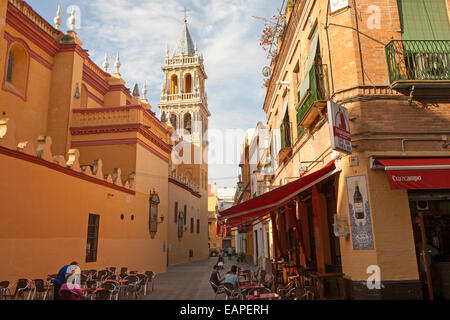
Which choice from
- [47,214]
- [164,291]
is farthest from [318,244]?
[47,214]

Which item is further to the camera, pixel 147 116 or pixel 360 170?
pixel 147 116

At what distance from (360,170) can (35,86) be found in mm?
16623

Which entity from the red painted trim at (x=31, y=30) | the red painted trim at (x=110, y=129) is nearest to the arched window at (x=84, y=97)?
the red painted trim at (x=31, y=30)

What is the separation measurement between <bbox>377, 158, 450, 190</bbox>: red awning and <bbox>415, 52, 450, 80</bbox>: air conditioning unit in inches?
85.9

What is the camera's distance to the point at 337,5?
8648 millimetres

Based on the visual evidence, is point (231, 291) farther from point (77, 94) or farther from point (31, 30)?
point (31, 30)

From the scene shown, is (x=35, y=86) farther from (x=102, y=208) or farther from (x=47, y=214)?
(x=47, y=214)

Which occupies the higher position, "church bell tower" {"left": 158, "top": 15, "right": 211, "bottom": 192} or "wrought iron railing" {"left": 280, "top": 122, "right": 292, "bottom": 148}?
"church bell tower" {"left": 158, "top": 15, "right": 211, "bottom": 192}

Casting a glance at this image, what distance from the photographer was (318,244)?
9.58m

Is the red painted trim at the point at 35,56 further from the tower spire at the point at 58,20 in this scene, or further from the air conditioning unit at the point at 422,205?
the air conditioning unit at the point at 422,205

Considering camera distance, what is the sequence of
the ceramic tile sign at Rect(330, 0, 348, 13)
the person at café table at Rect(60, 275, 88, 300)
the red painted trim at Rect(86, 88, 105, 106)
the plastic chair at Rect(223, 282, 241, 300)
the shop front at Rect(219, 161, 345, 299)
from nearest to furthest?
the person at café table at Rect(60, 275, 88, 300) → the shop front at Rect(219, 161, 345, 299) → the plastic chair at Rect(223, 282, 241, 300) → the ceramic tile sign at Rect(330, 0, 348, 13) → the red painted trim at Rect(86, 88, 105, 106)

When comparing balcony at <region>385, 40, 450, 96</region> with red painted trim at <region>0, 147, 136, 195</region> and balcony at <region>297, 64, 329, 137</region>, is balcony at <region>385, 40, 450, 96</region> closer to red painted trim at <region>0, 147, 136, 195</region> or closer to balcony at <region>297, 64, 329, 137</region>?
balcony at <region>297, 64, 329, 137</region>

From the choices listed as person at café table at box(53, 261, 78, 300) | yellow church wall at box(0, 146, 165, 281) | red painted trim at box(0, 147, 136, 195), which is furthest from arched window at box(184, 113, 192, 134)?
person at café table at box(53, 261, 78, 300)

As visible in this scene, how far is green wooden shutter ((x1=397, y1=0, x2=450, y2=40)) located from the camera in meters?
8.62
